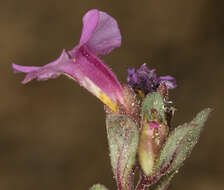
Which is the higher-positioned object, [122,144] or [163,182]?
[122,144]

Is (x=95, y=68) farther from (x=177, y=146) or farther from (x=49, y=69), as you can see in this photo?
(x=177, y=146)

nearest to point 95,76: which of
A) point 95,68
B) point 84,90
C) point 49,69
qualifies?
point 95,68

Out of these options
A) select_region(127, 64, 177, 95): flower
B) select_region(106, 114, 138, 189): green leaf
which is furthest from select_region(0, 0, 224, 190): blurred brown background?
select_region(106, 114, 138, 189): green leaf

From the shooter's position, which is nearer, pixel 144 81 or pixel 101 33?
pixel 101 33

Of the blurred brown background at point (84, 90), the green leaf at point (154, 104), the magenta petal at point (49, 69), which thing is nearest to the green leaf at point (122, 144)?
the green leaf at point (154, 104)

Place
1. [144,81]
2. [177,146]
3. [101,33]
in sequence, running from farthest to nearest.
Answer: [144,81] < [101,33] < [177,146]

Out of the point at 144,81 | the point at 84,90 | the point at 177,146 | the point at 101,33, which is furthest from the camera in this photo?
the point at 84,90
